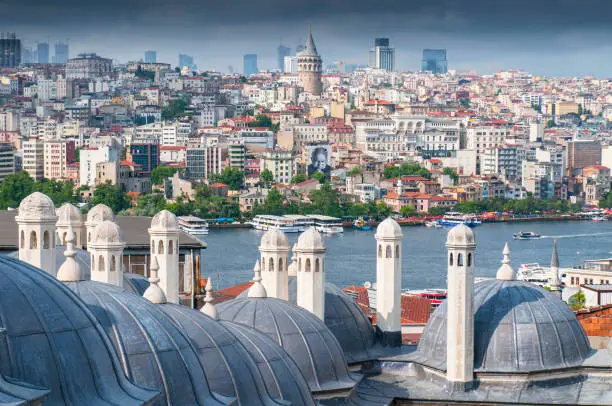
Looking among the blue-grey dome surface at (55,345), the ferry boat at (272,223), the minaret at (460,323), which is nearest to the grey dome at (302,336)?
the minaret at (460,323)

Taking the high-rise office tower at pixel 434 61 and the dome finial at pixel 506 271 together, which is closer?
the dome finial at pixel 506 271

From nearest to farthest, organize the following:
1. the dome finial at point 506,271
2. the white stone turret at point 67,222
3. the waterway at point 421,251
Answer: the dome finial at point 506,271 → the white stone turret at point 67,222 → the waterway at point 421,251

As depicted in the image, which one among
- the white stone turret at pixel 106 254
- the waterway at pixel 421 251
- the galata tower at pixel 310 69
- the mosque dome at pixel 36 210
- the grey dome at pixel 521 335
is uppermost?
the galata tower at pixel 310 69

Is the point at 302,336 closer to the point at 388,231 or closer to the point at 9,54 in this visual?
the point at 388,231

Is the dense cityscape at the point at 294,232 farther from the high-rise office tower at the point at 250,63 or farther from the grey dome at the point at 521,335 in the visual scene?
the high-rise office tower at the point at 250,63

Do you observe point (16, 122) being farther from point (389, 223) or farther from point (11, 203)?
point (389, 223)

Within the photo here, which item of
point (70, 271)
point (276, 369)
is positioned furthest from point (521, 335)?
point (70, 271)

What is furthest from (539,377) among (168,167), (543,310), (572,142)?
(572,142)
